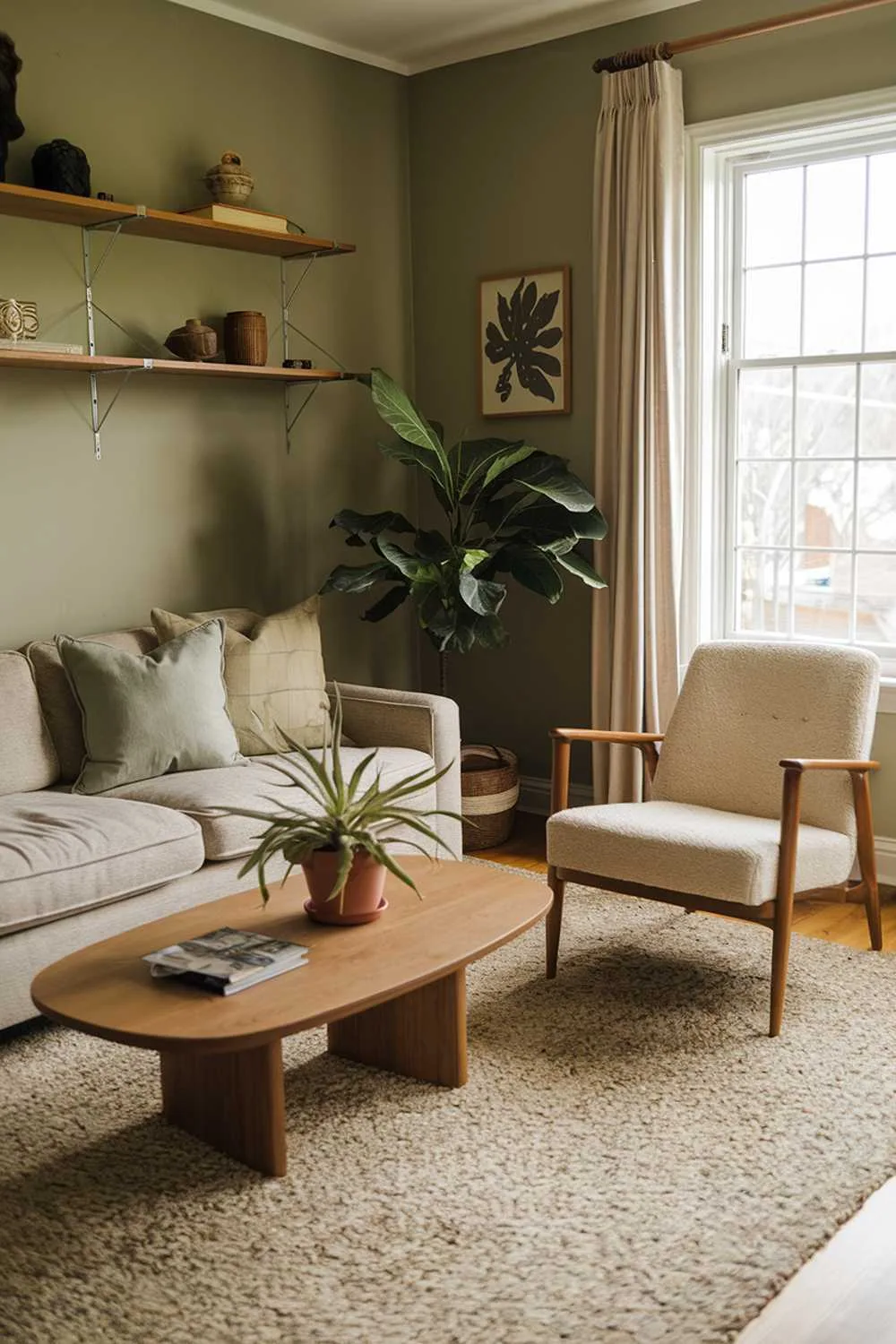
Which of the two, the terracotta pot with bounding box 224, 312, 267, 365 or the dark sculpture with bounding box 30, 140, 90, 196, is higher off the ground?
the dark sculpture with bounding box 30, 140, 90, 196

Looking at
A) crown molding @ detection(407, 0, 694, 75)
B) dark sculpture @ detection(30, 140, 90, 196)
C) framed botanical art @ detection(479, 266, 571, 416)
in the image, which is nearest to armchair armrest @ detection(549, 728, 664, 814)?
framed botanical art @ detection(479, 266, 571, 416)

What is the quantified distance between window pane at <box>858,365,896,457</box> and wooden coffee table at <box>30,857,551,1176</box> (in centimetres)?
204

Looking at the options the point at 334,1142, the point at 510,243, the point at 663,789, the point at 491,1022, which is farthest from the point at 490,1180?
the point at 510,243

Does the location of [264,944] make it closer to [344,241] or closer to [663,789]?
[663,789]

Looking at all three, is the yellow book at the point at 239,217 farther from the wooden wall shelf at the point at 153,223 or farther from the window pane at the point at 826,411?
the window pane at the point at 826,411

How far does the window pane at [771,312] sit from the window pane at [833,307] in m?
0.05

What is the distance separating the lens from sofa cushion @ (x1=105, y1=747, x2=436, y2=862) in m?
3.35

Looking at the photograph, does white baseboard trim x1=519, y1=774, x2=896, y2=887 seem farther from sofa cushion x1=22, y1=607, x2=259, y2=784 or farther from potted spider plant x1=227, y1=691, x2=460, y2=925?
potted spider plant x1=227, y1=691, x2=460, y2=925

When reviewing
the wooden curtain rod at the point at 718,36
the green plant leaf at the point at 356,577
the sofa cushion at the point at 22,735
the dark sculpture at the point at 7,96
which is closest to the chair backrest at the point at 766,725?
the green plant leaf at the point at 356,577

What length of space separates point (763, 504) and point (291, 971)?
105 inches

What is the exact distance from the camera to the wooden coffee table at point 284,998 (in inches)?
86.6

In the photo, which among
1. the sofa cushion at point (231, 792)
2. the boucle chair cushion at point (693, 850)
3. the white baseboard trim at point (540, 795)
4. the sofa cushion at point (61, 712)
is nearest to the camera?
the boucle chair cushion at point (693, 850)

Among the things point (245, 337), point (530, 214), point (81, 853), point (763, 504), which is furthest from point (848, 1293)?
point (530, 214)

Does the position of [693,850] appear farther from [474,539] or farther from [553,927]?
[474,539]
